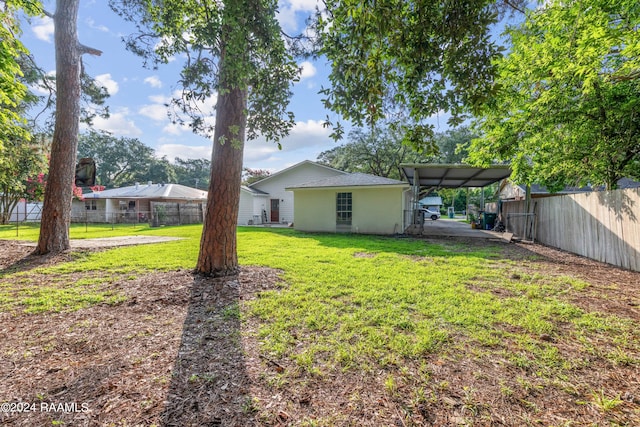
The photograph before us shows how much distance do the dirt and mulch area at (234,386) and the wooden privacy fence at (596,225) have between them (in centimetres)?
509

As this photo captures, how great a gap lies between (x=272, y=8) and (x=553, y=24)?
24.0 feet

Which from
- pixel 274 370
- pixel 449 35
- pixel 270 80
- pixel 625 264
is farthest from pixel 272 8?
pixel 625 264

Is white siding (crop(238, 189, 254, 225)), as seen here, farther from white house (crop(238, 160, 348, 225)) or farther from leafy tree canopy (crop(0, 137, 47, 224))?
leafy tree canopy (crop(0, 137, 47, 224))

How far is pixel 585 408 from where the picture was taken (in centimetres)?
182

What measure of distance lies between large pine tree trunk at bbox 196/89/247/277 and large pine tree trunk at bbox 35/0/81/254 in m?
4.90

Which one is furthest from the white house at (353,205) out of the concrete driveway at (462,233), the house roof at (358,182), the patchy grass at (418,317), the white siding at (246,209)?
the patchy grass at (418,317)

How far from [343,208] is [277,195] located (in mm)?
8788

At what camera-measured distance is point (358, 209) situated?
13.0 meters

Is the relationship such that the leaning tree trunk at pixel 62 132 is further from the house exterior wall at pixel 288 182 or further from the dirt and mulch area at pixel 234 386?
the house exterior wall at pixel 288 182

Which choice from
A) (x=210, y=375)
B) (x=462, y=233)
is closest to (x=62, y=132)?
(x=210, y=375)

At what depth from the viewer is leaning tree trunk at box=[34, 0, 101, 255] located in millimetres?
6637

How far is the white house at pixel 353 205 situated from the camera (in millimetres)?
12375

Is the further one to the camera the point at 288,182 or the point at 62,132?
the point at 288,182

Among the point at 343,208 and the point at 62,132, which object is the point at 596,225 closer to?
the point at 343,208
